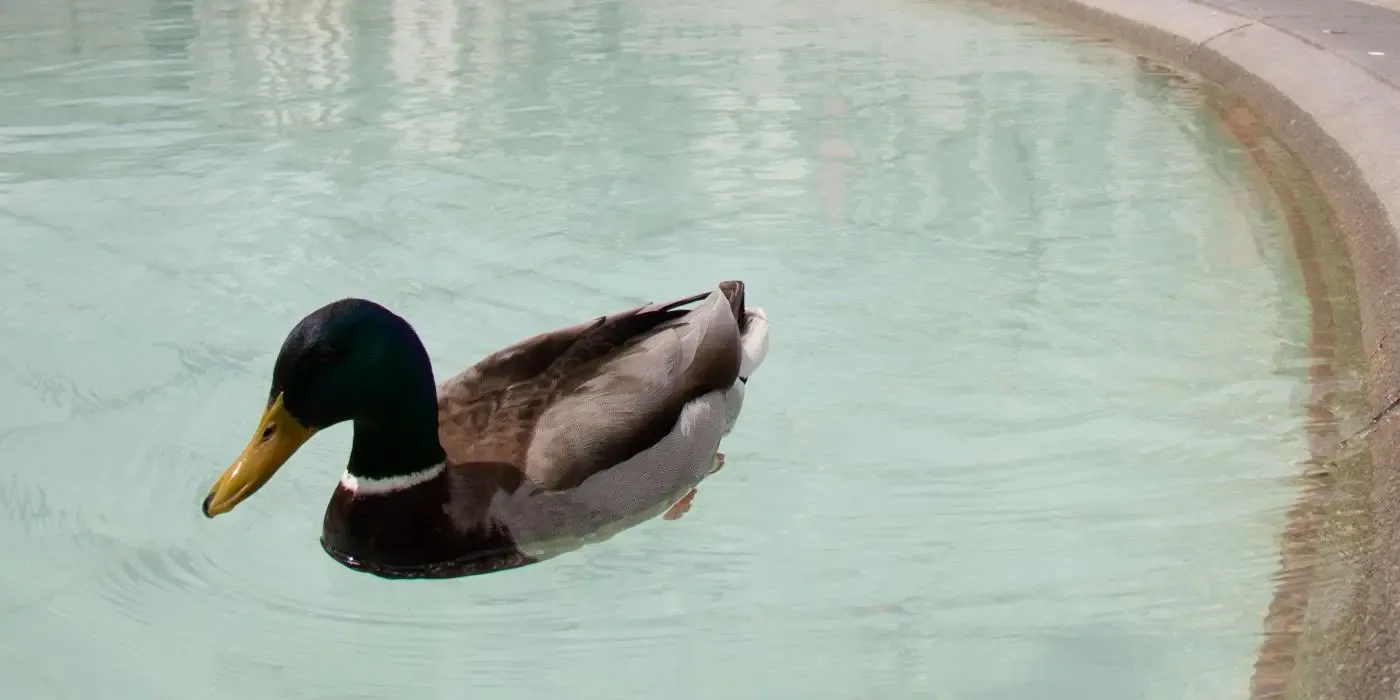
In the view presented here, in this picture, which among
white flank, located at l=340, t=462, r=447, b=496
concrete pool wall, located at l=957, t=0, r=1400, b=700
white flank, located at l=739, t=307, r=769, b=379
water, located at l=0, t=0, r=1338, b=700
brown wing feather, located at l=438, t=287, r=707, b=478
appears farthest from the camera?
white flank, located at l=739, t=307, r=769, b=379

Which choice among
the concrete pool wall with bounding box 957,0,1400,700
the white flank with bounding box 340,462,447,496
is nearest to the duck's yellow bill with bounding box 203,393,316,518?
the white flank with bounding box 340,462,447,496

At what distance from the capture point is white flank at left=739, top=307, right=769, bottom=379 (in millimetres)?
4180

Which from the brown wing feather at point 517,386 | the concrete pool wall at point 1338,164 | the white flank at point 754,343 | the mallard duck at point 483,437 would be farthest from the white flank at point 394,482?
the concrete pool wall at point 1338,164

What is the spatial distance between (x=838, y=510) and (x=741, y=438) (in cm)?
50

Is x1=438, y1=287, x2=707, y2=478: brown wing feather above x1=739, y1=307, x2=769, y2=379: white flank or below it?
above

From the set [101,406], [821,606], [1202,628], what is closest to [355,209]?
[101,406]

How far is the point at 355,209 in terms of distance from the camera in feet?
20.4

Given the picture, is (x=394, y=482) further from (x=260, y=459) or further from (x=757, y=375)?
(x=757, y=375)

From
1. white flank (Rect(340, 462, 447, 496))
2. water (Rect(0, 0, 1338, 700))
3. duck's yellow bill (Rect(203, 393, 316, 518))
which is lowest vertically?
water (Rect(0, 0, 1338, 700))

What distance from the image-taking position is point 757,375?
452 cm

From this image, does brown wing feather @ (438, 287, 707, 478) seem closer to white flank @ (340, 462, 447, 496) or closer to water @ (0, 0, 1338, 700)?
white flank @ (340, 462, 447, 496)

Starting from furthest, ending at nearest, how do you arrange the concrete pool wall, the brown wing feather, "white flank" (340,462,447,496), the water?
1. the brown wing feather
2. "white flank" (340,462,447,496)
3. the water
4. the concrete pool wall

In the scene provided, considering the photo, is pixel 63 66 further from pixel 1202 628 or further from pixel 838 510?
pixel 1202 628

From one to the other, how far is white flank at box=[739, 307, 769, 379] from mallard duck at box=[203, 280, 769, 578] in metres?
0.38
